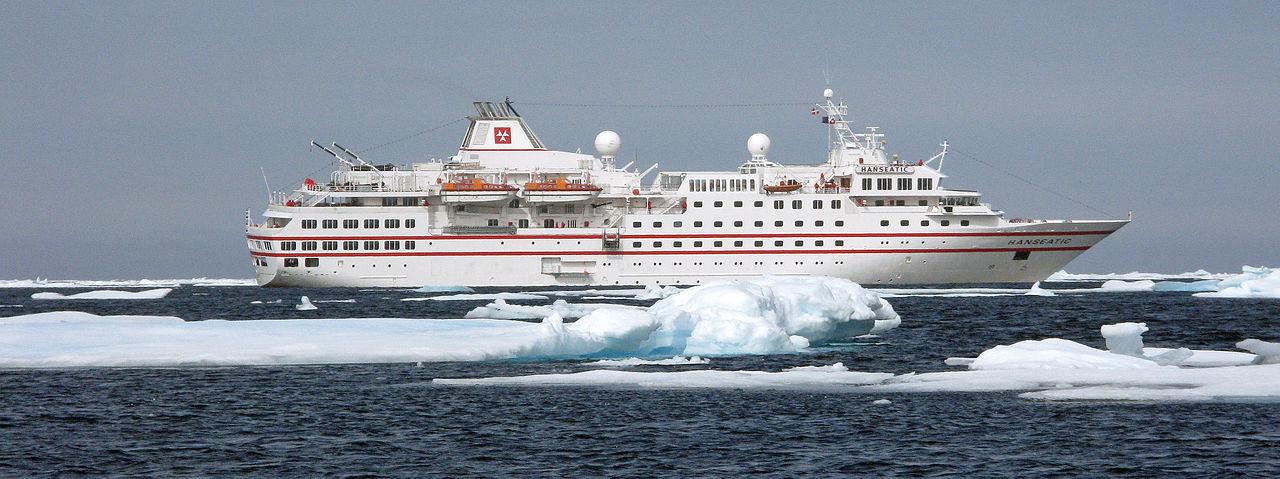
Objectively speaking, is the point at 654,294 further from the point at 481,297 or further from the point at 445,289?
the point at 445,289

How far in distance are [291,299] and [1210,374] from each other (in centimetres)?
4052

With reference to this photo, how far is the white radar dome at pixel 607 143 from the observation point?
217 ft

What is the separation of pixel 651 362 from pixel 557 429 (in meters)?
8.43

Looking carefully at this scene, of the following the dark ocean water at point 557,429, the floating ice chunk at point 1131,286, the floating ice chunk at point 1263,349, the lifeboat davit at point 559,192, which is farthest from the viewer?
the lifeboat davit at point 559,192

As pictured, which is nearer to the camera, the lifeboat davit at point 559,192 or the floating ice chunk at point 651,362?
the floating ice chunk at point 651,362

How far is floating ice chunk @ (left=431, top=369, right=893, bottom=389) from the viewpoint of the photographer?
2216cm

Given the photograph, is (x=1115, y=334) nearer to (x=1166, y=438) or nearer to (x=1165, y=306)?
(x=1166, y=438)

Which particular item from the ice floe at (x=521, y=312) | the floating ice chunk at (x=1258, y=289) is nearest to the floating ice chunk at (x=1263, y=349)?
the ice floe at (x=521, y=312)

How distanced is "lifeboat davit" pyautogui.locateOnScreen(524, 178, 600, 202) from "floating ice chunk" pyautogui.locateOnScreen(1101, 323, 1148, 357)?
38946mm

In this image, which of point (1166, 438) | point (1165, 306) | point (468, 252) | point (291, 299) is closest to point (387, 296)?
point (291, 299)

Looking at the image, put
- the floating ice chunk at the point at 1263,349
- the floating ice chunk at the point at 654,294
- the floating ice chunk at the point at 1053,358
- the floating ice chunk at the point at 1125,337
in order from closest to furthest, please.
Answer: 1. the floating ice chunk at the point at 1263,349
2. the floating ice chunk at the point at 1053,358
3. the floating ice chunk at the point at 1125,337
4. the floating ice chunk at the point at 654,294

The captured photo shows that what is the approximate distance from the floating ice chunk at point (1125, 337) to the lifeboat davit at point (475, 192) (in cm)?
3990

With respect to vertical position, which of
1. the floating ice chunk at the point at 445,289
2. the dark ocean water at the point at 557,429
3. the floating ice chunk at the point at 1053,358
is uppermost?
the floating ice chunk at the point at 445,289

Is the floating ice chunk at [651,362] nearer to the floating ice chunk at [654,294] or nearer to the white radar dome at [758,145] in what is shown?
the floating ice chunk at [654,294]
